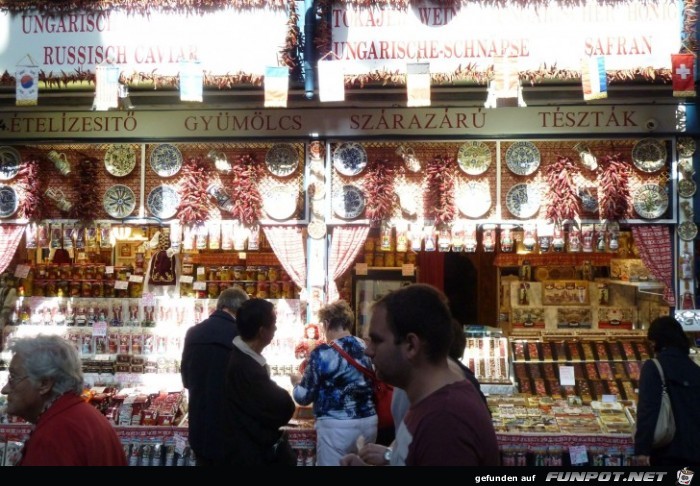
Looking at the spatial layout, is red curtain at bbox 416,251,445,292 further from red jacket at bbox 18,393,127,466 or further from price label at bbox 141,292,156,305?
red jacket at bbox 18,393,127,466

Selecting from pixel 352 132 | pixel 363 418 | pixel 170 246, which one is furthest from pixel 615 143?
pixel 170 246

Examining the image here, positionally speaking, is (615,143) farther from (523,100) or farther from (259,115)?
(259,115)

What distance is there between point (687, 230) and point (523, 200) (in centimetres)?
168

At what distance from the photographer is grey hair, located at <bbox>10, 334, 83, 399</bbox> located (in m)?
3.00

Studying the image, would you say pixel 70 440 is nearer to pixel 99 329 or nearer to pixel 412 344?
pixel 412 344

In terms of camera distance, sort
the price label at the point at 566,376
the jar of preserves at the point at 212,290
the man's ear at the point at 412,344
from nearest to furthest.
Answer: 1. the man's ear at the point at 412,344
2. the price label at the point at 566,376
3. the jar of preserves at the point at 212,290

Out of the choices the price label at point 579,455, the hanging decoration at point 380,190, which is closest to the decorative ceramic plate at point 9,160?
the hanging decoration at point 380,190

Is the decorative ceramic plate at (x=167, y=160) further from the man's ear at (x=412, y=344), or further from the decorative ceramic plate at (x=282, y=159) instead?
the man's ear at (x=412, y=344)

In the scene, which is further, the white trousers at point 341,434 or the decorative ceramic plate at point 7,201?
the decorative ceramic plate at point 7,201

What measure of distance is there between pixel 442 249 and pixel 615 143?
2.14 meters

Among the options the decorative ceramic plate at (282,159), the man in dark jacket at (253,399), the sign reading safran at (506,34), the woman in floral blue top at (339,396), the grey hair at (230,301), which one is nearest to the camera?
the man in dark jacket at (253,399)

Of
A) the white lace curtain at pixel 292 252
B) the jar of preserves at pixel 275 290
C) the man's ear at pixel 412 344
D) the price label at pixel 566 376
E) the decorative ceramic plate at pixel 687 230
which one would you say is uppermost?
the decorative ceramic plate at pixel 687 230

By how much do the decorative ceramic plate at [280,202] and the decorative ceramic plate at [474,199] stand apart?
70.2 inches

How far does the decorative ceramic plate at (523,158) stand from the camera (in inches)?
306
